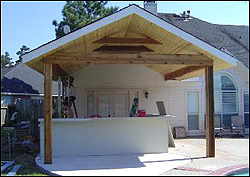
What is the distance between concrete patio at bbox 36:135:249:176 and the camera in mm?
7586

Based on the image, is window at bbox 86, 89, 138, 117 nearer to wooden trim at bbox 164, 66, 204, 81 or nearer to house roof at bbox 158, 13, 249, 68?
wooden trim at bbox 164, 66, 204, 81

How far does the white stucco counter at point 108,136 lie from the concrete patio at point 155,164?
38cm

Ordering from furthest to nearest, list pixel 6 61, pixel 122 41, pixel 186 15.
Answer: pixel 6 61 < pixel 186 15 < pixel 122 41

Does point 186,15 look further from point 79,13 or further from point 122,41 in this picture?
point 122,41

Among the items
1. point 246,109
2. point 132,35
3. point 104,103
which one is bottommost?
point 246,109

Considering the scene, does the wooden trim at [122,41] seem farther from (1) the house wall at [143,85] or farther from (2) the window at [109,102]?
(2) the window at [109,102]

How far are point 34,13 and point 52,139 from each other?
3.66m

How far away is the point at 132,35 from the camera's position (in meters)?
11.0

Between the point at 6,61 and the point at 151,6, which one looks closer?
the point at 151,6

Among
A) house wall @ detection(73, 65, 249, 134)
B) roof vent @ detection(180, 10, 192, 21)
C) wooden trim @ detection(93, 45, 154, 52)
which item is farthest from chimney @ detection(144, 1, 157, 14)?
wooden trim @ detection(93, 45, 154, 52)

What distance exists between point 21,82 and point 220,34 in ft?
47.2

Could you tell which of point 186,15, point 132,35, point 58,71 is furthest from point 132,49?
point 186,15

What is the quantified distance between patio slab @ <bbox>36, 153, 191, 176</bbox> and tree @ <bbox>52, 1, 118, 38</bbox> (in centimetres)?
1957

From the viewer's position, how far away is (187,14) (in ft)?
72.4
